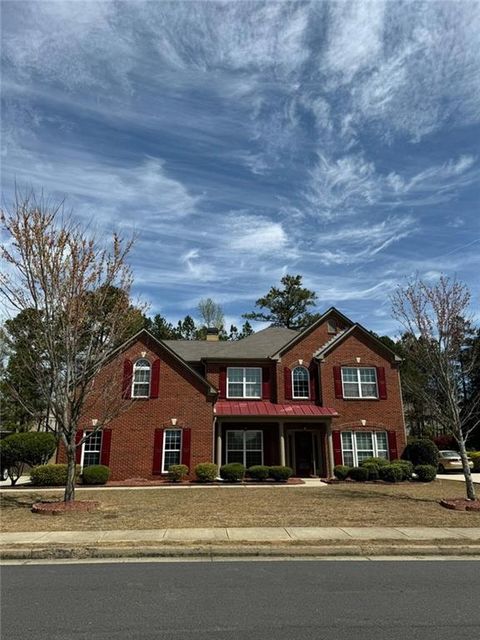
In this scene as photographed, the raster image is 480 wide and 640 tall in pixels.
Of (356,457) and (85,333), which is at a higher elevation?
(85,333)

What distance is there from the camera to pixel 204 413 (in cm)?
2248

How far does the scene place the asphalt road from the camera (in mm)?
4879

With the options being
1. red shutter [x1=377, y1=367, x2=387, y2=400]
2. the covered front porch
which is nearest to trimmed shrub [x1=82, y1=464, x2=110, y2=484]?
the covered front porch

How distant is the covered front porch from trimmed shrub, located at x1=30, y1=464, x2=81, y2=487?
7.02 m

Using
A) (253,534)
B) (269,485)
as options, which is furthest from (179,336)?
(253,534)

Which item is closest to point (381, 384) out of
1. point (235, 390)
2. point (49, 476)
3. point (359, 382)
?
point (359, 382)

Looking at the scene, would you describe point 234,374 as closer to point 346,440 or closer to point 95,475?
point 346,440

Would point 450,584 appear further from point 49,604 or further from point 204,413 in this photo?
point 204,413

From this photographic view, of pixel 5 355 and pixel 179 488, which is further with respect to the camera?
pixel 5 355

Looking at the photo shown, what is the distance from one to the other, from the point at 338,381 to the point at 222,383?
619cm

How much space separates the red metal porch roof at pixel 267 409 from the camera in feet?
75.0

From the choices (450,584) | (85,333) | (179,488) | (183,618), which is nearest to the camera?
(183,618)

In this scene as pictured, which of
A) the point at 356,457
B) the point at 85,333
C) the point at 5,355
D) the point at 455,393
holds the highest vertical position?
the point at 5,355

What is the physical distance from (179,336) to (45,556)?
47715 mm
